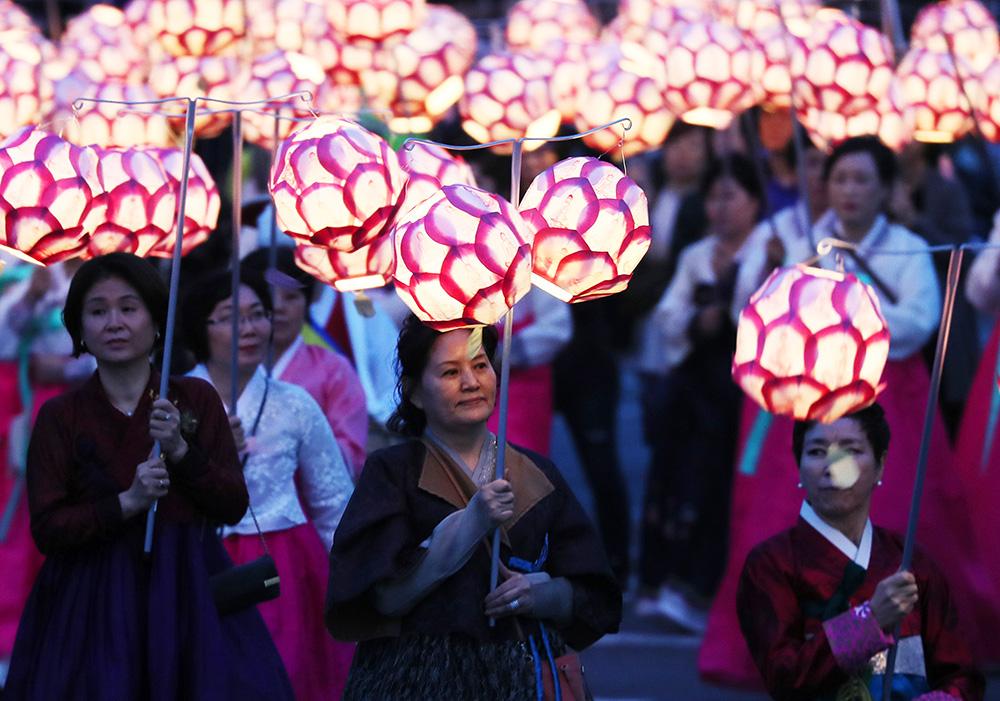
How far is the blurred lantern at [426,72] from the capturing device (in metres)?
7.09

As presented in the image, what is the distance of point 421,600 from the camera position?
173 inches

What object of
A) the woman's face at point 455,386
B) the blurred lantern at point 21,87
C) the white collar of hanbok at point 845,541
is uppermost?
the blurred lantern at point 21,87

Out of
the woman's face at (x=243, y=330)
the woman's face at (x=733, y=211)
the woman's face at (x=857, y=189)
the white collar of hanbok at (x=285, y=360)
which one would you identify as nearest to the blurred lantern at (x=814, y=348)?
the woman's face at (x=243, y=330)

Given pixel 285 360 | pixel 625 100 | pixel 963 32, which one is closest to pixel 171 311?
pixel 285 360

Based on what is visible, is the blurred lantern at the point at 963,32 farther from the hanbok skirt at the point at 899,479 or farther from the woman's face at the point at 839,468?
the woman's face at the point at 839,468

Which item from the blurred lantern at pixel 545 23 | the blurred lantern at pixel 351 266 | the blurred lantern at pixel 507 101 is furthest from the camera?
the blurred lantern at pixel 545 23

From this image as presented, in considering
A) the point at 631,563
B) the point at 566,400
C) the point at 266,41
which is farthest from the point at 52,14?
the point at 631,563

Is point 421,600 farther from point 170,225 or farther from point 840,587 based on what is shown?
point 170,225

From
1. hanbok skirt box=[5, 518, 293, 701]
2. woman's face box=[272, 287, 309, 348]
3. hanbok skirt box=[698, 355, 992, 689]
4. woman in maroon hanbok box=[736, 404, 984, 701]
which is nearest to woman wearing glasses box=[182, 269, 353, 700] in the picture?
woman's face box=[272, 287, 309, 348]

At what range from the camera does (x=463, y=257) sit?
4.27 meters

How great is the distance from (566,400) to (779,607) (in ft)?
12.6

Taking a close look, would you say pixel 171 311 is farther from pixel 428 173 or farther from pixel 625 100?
pixel 625 100

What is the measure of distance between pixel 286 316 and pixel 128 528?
1470mm

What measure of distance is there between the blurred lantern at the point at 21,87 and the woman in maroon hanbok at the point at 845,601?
265 centimetres
